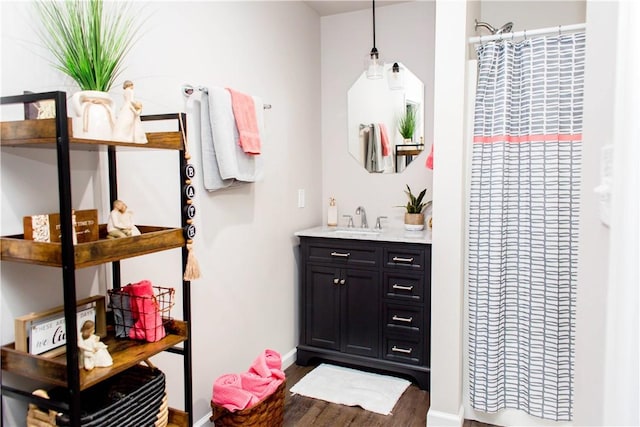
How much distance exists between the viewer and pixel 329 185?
12.2ft

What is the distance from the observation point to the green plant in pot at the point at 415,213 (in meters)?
3.20

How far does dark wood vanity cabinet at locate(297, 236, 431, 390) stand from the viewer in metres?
2.87

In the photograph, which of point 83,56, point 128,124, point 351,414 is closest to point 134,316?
point 128,124

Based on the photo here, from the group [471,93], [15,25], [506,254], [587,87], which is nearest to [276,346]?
[506,254]

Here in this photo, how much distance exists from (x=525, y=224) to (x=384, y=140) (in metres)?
A: 1.45

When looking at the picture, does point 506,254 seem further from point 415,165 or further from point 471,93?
point 415,165

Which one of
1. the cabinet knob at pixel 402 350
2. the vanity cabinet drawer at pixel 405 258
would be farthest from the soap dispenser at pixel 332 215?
the cabinet knob at pixel 402 350

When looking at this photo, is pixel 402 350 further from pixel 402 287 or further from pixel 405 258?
pixel 405 258

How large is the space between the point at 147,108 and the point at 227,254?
0.92 metres

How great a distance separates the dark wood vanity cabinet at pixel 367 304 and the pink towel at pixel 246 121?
94cm

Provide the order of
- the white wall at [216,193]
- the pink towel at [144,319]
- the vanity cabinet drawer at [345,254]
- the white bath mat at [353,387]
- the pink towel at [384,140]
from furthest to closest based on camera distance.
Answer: the pink towel at [384,140]
the vanity cabinet drawer at [345,254]
the white bath mat at [353,387]
the pink towel at [144,319]
the white wall at [216,193]

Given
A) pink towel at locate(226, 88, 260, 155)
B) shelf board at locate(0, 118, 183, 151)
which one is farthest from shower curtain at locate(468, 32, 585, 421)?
shelf board at locate(0, 118, 183, 151)

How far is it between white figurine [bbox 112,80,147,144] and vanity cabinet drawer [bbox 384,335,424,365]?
2129 millimetres

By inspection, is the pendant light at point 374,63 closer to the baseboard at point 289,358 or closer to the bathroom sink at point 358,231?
the bathroom sink at point 358,231
